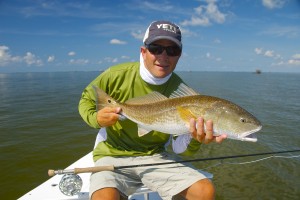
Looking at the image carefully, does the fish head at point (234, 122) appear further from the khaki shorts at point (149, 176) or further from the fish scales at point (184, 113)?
the khaki shorts at point (149, 176)

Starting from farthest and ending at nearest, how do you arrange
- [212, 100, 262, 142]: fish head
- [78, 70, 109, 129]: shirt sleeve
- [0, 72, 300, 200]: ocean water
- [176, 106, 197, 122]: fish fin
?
[0, 72, 300, 200]: ocean water < [78, 70, 109, 129]: shirt sleeve < [176, 106, 197, 122]: fish fin < [212, 100, 262, 142]: fish head

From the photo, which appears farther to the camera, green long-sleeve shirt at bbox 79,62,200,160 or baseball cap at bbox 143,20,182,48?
green long-sleeve shirt at bbox 79,62,200,160

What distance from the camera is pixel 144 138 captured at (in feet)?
13.2

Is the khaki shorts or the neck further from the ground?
the neck

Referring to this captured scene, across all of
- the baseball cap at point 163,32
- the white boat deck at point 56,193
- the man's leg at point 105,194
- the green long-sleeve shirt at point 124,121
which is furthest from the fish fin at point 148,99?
the white boat deck at point 56,193

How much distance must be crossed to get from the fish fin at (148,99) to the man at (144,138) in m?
0.27

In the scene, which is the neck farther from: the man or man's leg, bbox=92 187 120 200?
man's leg, bbox=92 187 120 200

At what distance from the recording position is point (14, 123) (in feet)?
54.0

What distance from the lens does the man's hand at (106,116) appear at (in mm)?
3492

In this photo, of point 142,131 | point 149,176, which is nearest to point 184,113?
point 142,131

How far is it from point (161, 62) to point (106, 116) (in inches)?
41.8

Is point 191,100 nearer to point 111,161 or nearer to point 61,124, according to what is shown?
point 111,161

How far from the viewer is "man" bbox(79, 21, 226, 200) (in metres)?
3.53

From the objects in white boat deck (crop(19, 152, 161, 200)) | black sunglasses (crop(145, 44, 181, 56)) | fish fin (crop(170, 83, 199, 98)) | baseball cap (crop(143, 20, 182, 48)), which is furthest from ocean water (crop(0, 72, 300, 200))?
baseball cap (crop(143, 20, 182, 48))
